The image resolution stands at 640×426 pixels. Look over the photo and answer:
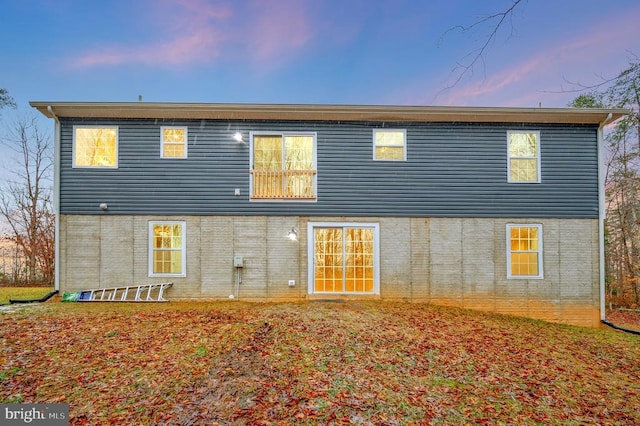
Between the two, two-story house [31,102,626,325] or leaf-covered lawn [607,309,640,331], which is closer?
two-story house [31,102,626,325]

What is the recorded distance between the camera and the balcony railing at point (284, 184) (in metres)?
8.73

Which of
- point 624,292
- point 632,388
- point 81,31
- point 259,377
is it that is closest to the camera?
point 259,377

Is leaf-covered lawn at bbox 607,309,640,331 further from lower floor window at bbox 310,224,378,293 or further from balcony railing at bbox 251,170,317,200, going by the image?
balcony railing at bbox 251,170,317,200

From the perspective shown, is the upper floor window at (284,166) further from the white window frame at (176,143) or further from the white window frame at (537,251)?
the white window frame at (537,251)

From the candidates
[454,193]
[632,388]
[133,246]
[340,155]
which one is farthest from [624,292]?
[133,246]

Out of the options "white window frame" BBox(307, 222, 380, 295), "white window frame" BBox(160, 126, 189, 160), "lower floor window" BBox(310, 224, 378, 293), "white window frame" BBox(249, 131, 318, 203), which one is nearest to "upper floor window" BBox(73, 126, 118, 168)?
"white window frame" BBox(160, 126, 189, 160)

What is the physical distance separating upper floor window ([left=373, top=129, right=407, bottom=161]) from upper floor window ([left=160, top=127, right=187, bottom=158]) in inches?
227

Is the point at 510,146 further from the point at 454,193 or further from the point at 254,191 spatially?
the point at 254,191

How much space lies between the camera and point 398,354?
15.8 ft

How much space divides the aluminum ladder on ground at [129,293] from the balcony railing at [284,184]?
386cm

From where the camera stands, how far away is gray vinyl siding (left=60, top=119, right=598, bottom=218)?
8609 mm

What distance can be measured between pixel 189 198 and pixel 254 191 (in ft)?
6.28

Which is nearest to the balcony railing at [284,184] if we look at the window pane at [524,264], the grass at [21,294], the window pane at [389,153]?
the window pane at [389,153]

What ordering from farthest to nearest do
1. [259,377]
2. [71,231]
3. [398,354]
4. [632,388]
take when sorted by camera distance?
[71,231] < [398,354] < [632,388] < [259,377]
